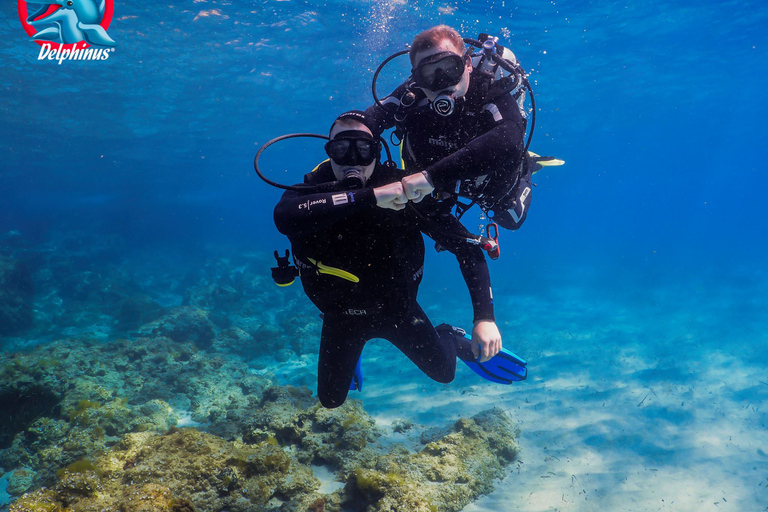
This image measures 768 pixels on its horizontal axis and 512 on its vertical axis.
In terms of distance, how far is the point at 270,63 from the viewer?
1969 cm

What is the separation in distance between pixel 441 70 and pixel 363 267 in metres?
1.88

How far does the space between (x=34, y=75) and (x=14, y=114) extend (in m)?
8.22

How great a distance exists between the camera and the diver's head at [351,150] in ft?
9.73

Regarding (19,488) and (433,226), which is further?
(19,488)

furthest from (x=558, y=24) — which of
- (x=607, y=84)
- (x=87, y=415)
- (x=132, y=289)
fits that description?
(x=132, y=289)

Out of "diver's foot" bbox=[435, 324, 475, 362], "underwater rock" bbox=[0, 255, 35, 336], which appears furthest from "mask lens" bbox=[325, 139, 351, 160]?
"underwater rock" bbox=[0, 255, 35, 336]

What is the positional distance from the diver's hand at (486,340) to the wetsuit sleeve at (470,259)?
11 centimetres

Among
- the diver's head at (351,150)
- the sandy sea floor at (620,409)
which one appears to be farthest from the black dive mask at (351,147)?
the sandy sea floor at (620,409)

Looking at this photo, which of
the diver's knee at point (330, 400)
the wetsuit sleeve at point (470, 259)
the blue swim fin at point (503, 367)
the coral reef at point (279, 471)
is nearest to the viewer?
the wetsuit sleeve at point (470, 259)

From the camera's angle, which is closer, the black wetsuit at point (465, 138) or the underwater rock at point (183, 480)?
the black wetsuit at point (465, 138)

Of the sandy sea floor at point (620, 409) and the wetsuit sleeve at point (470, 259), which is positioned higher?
the wetsuit sleeve at point (470, 259)

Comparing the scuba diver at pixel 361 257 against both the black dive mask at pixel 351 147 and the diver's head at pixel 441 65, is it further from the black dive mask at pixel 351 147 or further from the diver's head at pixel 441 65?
the diver's head at pixel 441 65

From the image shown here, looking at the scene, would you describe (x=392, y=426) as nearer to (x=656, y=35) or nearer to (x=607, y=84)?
(x=656, y=35)

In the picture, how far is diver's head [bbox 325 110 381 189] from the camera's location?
2967mm
